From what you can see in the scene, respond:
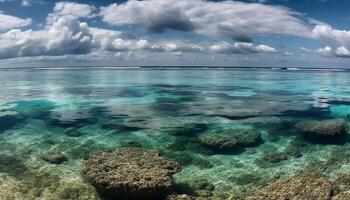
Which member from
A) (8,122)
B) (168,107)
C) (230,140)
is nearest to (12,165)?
(8,122)

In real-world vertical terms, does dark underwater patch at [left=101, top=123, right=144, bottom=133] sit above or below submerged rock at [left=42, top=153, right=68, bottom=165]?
above

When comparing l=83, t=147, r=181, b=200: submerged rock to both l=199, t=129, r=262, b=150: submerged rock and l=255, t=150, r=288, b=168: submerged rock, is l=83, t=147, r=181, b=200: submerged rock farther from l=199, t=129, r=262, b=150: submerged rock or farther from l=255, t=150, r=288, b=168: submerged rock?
l=255, t=150, r=288, b=168: submerged rock

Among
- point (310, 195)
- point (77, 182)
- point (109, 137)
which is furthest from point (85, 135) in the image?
point (310, 195)

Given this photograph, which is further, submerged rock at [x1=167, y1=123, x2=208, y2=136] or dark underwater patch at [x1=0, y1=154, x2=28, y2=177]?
submerged rock at [x1=167, y1=123, x2=208, y2=136]

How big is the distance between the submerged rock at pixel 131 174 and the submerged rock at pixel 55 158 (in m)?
1.93

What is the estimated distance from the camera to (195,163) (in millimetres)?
17594

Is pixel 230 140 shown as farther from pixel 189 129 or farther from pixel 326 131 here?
pixel 326 131

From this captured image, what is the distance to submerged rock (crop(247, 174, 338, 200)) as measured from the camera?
1180cm

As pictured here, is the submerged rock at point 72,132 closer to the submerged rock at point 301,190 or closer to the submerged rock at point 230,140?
the submerged rock at point 230,140

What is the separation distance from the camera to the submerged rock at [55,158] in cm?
1762

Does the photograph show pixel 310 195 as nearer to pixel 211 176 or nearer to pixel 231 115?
pixel 211 176

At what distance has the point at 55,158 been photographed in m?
17.8

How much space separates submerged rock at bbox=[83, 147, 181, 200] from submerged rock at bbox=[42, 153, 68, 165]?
1926 mm

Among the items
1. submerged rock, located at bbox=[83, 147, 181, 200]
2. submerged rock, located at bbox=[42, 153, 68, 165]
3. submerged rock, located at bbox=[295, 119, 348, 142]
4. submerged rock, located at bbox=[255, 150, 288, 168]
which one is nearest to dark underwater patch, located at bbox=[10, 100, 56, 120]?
submerged rock, located at bbox=[42, 153, 68, 165]
